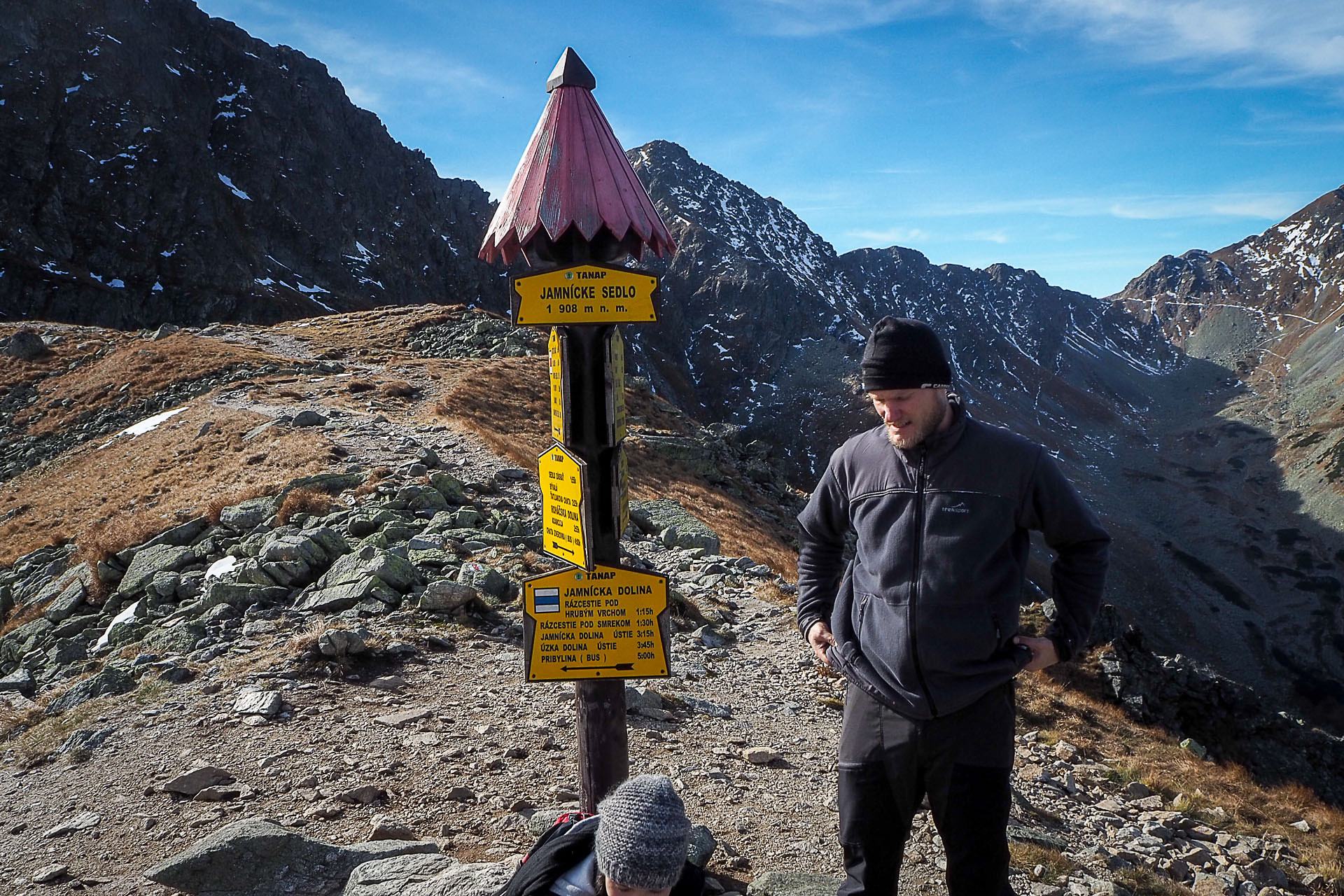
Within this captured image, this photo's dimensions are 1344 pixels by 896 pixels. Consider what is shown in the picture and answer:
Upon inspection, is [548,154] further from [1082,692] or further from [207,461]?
[207,461]

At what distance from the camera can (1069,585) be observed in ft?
10.5

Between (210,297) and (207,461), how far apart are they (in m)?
68.6

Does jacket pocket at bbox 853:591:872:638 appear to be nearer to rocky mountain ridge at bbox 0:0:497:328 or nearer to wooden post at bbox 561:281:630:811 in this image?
wooden post at bbox 561:281:630:811

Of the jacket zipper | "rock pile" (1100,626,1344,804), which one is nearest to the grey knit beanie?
the jacket zipper

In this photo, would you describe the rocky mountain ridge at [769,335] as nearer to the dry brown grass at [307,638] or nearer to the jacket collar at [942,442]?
the dry brown grass at [307,638]

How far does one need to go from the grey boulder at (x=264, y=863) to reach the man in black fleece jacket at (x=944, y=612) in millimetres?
2810

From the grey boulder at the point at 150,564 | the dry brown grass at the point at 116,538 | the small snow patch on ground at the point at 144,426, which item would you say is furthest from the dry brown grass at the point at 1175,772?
the small snow patch on ground at the point at 144,426

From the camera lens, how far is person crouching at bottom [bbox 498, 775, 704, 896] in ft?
8.52

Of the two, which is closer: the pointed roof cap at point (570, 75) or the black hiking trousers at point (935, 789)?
the black hiking trousers at point (935, 789)

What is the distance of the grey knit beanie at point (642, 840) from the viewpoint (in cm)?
259

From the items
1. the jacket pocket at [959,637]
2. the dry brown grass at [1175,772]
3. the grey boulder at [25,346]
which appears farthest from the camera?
the grey boulder at [25,346]

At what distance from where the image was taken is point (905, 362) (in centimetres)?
312

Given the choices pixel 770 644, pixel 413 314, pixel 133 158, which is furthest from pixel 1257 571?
pixel 133 158

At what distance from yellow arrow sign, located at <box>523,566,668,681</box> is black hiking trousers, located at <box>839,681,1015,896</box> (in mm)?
1144
